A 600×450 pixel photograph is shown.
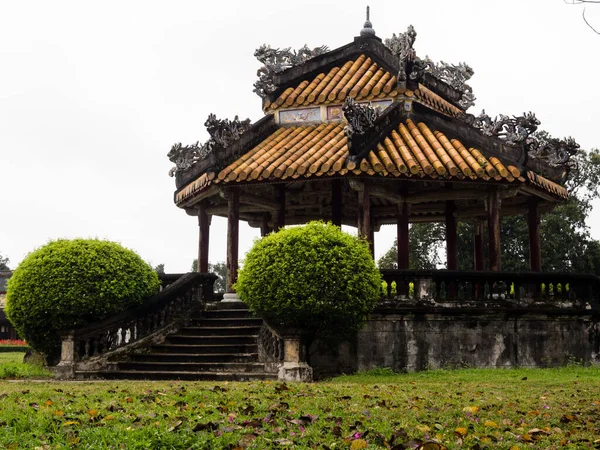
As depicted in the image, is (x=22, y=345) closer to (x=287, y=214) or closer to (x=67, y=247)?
(x=287, y=214)

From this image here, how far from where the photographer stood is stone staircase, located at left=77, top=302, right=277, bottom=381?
1530 centimetres

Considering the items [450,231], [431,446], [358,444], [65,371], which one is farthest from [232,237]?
[431,446]

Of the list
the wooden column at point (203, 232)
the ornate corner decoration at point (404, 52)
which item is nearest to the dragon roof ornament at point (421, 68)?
the ornate corner decoration at point (404, 52)

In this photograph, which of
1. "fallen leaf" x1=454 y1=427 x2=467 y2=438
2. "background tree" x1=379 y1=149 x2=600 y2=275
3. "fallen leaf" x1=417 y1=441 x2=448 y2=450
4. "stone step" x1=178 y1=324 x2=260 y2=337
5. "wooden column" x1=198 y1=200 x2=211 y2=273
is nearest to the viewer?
"fallen leaf" x1=417 y1=441 x2=448 y2=450

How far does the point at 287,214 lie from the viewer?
26.4 m

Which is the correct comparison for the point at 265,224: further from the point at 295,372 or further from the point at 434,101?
the point at 295,372

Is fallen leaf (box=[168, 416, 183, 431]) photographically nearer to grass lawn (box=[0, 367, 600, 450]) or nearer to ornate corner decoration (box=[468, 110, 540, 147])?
grass lawn (box=[0, 367, 600, 450])

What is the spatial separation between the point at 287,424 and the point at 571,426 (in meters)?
3.29

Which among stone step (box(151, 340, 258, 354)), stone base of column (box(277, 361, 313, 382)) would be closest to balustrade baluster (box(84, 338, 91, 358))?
stone step (box(151, 340, 258, 354))

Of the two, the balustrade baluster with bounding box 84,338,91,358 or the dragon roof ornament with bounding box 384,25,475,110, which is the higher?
the dragon roof ornament with bounding box 384,25,475,110

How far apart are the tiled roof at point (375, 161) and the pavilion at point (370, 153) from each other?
0.03m

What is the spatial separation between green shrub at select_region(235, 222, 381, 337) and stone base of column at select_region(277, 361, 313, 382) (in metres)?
0.78

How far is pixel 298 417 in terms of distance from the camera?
29.2 ft

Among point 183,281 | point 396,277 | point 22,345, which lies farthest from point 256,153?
point 22,345
